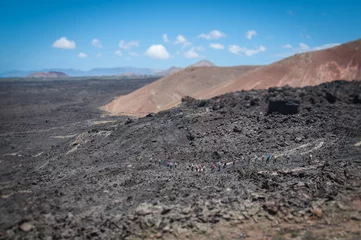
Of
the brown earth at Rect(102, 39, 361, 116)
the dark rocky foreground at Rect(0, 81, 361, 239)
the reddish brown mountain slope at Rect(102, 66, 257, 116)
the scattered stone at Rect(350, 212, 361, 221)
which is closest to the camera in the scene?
the scattered stone at Rect(350, 212, 361, 221)

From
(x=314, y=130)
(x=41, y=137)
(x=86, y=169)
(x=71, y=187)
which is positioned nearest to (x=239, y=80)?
(x=314, y=130)

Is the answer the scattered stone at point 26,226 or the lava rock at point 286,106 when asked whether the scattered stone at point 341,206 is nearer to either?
the scattered stone at point 26,226

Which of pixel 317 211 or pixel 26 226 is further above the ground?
pixel 317 211

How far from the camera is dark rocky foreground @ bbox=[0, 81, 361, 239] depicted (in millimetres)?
10242

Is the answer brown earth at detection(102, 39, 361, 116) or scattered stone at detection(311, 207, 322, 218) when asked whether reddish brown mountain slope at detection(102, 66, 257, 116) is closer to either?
brown earth at detection(102, 39, 361, 116)

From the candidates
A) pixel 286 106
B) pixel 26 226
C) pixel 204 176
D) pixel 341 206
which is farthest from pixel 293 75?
pixel 26 226

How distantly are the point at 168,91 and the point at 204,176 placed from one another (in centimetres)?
4372

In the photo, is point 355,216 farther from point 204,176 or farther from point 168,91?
point 168,91

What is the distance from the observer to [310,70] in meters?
42.3

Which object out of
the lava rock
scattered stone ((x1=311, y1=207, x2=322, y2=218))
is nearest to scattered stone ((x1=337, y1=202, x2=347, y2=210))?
scattered stone ((x1=311, y1=207, x2=322, y2=218))

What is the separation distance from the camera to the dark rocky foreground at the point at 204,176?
10.2m

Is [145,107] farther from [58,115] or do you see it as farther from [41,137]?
[41,137]

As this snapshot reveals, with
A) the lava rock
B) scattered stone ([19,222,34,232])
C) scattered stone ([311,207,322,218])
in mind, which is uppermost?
the lava rock

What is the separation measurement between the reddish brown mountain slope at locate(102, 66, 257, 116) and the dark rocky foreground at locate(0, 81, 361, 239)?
20.0 metres
